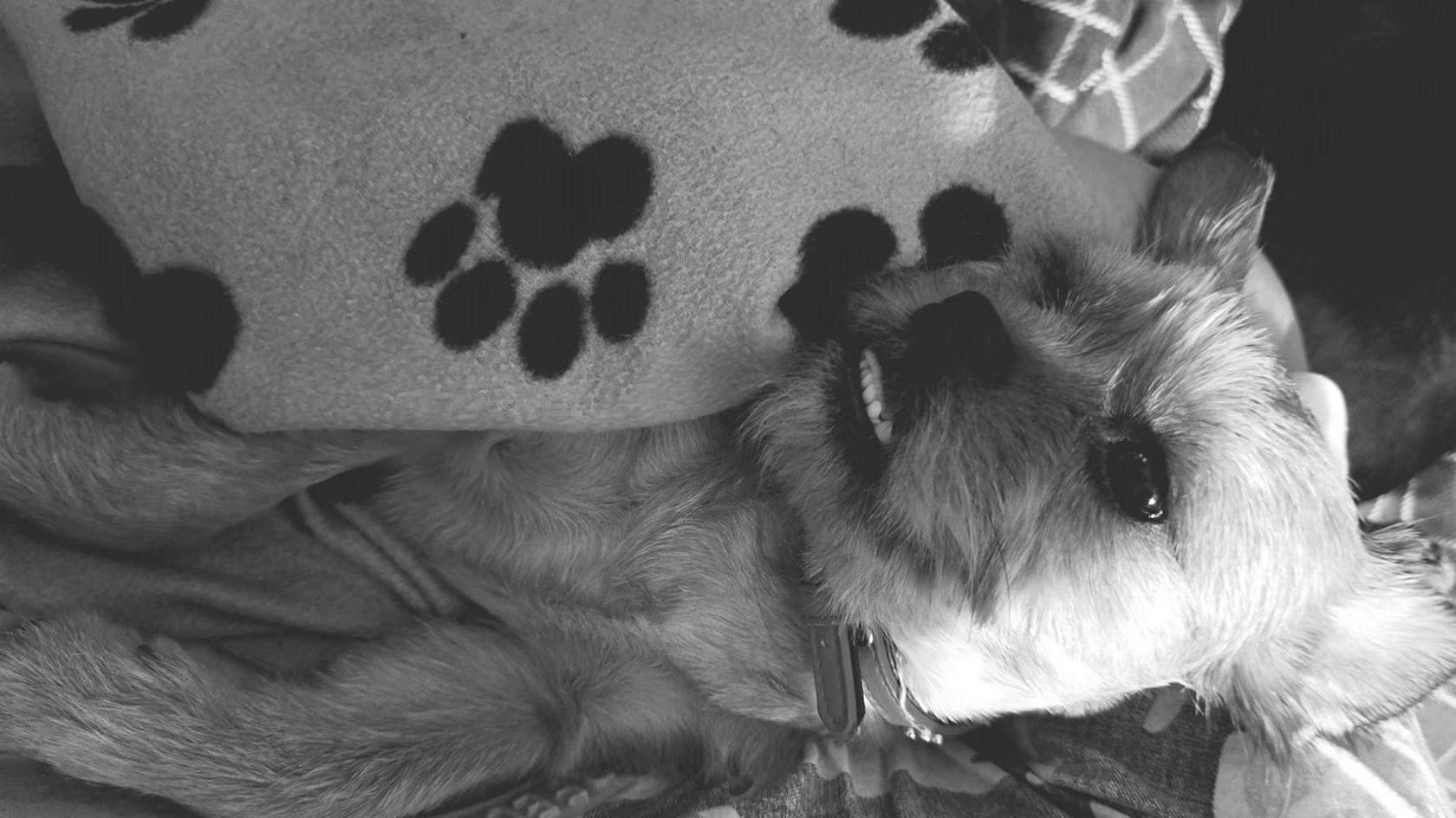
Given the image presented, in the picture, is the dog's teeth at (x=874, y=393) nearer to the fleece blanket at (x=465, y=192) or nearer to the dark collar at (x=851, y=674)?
the fleece blanket at (x=465, y=192)

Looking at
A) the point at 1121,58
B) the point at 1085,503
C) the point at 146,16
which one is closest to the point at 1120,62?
the point at 1121,58

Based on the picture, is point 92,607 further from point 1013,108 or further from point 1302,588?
point 1302,588

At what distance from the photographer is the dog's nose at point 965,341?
1.30 metres

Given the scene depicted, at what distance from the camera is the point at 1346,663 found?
5.16 ft

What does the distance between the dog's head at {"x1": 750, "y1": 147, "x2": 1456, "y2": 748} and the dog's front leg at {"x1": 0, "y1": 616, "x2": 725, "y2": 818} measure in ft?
1.62

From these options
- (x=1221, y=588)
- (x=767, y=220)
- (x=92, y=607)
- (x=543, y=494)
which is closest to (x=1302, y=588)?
(x=1221, y=588)

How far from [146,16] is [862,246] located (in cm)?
114

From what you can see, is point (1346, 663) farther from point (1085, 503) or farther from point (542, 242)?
point (542, 242)

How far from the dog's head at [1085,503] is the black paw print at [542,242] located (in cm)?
33

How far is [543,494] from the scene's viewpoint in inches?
62.6

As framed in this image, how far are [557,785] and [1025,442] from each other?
980 millimetres

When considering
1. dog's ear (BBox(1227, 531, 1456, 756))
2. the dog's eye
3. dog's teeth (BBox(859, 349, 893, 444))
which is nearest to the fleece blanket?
dog's teeth (BBox(859, 349, 893, 444))

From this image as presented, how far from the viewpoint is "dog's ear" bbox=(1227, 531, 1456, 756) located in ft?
5.06

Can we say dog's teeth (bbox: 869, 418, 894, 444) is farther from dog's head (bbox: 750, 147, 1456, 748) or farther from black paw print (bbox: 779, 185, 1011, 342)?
black paw print (bbox: 779, 185, 1011, 342)
